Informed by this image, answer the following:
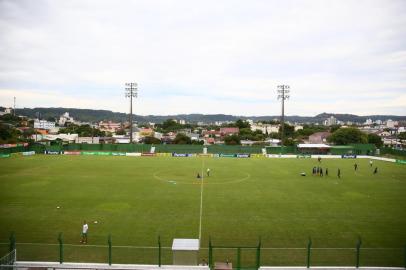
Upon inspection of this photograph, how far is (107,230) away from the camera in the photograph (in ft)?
66.1

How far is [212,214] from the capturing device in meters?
24.0

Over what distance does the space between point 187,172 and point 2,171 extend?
24193mm

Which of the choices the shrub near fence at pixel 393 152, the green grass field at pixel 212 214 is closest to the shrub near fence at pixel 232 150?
the shrub near fence at pixel 393 152

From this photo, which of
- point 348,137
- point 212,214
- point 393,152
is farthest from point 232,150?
point 348,137

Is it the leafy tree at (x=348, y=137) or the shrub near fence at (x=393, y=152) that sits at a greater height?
the leafy tree at (x=348, y=137)

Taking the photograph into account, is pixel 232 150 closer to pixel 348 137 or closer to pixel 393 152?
pixel 393 152

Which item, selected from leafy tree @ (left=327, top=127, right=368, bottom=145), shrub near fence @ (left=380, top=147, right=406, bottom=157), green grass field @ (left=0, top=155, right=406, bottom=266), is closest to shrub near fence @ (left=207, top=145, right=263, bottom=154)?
shrub near fence @ (left=380, top=147, right=406, bottom=157)

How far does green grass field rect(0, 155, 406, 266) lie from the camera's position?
1558 centimetres

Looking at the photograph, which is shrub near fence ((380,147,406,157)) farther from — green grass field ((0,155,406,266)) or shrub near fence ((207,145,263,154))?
green grass field ((0,155,406,266))

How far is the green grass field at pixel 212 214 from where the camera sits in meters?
15.6

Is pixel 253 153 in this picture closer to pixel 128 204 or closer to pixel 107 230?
pixel 128 204

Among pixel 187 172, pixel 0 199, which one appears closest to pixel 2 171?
pixel 0 199

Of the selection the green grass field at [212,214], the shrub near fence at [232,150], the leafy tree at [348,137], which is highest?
the leafy tree at [348,137]

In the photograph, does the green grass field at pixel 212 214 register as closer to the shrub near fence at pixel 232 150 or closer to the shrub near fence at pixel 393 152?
the shrub near fence at pixel 393 152
